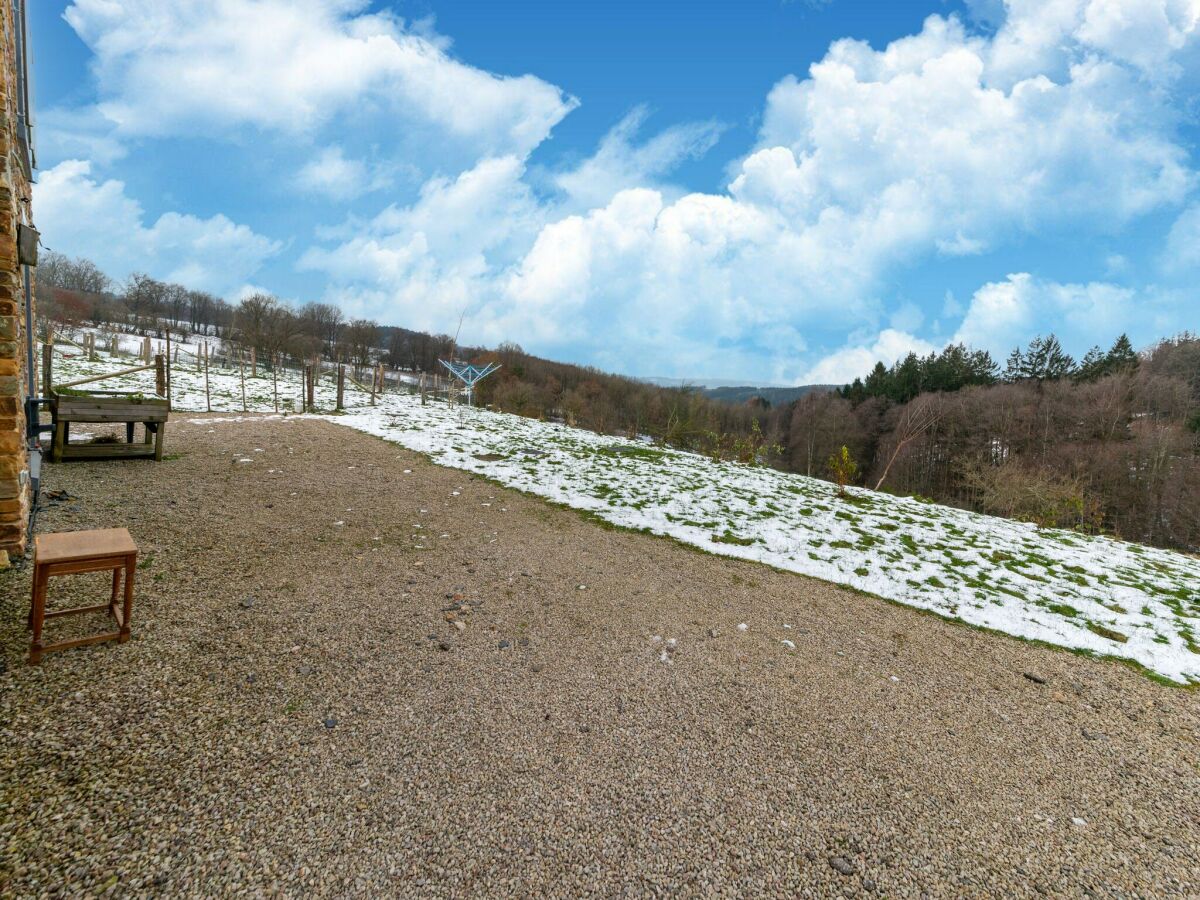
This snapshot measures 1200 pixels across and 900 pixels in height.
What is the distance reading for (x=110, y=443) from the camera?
26.2 ft

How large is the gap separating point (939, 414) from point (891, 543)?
19.2m

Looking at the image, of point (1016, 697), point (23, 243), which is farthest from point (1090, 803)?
point (23, 243)

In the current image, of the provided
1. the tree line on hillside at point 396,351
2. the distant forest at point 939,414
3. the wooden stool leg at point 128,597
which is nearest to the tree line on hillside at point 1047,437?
the distant forest at point 939,414

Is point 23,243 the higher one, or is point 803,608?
point 23,243

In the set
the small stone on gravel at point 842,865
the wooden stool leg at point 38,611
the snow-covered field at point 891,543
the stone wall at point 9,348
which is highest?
the stone wall at point 9,348

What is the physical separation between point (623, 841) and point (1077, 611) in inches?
287

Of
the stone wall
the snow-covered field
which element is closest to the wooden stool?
the stone wall

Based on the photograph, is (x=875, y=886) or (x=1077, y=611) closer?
(x=875, y=886)

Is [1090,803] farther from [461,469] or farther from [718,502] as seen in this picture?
[461,469]

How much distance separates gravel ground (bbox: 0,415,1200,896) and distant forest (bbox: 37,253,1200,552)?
35.9 ft

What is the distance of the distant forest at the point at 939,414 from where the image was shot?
22.3m

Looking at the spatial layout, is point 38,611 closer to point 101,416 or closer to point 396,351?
point 101,416

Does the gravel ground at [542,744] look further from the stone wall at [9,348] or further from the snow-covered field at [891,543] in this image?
the snow-covered field at [891,543]

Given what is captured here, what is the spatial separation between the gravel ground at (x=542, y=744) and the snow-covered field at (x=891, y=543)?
1.14 m
